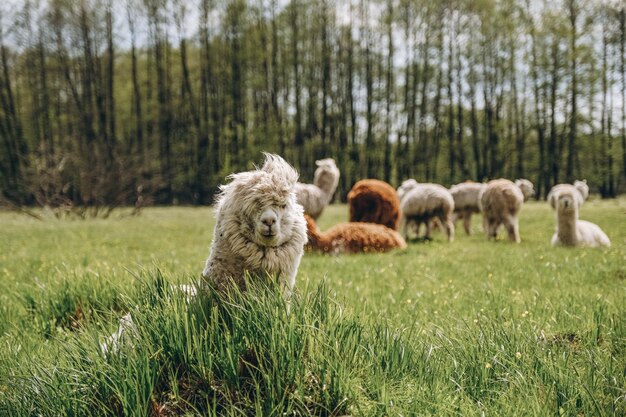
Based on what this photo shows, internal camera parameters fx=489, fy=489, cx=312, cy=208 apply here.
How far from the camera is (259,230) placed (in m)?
2.64

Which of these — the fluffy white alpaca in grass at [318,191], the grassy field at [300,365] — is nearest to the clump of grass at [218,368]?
the grassy field at [300,365]

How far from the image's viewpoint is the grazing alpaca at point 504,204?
1083 centimetres

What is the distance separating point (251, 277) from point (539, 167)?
3942cm

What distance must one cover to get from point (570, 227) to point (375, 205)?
3822 mm

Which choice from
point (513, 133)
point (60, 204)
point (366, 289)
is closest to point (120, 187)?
point (60, 204)

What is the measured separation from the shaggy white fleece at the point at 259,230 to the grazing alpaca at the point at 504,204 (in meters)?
8.99

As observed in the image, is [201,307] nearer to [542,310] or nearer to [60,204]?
[542,310]

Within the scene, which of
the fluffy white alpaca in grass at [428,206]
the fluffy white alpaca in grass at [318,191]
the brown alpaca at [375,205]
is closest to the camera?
the fluffy white alpaca in grass at [318,191]

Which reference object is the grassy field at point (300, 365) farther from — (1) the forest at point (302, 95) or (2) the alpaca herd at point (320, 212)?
(1) the forest at point (302, 95)

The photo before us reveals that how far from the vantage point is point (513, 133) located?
1719 inches

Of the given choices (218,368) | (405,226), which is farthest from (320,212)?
(218,368)

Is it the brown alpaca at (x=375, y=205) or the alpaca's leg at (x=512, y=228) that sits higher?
the brown alpaca at (x=375, y=205)

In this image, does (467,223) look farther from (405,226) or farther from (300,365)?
(300,365)

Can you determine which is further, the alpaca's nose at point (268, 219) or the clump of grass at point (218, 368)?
the alpaca's nose at point (268, 219)
